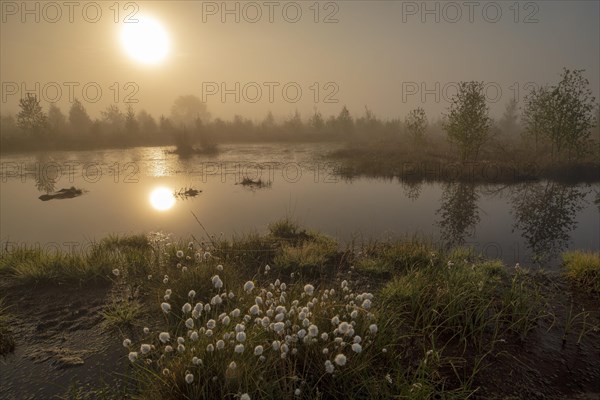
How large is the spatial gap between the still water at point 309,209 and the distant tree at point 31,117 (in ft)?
96.5

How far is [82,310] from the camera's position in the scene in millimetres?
6434

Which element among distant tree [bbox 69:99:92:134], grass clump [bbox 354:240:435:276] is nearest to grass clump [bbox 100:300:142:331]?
grass clump [bbox 354:240:435:276]

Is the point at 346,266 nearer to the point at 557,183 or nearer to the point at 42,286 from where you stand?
the point at 42,286

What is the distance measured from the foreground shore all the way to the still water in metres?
3.16

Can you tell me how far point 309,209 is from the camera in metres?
16.0

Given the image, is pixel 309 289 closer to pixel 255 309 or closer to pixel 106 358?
pixel 255 309

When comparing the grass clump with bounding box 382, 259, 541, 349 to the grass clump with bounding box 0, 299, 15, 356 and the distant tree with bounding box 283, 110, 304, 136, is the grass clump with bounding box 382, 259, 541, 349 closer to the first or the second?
the grass clump with bounding box 0, 299, 15, 356

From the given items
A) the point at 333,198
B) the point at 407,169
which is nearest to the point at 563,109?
the point at 407,169

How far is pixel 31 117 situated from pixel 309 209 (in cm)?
5464

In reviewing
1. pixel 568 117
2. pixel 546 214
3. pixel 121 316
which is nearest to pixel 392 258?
pixel 121 316

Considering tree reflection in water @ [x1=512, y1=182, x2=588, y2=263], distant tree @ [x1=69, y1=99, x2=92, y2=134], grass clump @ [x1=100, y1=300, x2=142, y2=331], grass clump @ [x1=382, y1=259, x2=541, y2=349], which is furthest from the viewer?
distant tree @ [x1=69, y1=99, x2=92, y2=134]

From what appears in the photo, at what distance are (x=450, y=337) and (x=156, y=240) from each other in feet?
31.9

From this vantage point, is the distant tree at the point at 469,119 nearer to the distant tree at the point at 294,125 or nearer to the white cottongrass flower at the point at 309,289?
the white cottongrass flower at the point at 309,289

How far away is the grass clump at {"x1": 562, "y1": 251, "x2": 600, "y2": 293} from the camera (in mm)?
7536
